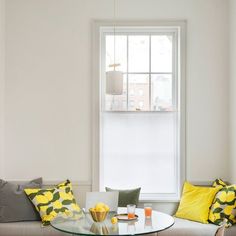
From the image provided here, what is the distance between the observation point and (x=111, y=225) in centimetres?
306

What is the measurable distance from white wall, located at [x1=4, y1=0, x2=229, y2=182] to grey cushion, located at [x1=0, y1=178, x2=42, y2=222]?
419 mm

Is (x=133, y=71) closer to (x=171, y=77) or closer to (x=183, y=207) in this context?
(x=171, y=77)

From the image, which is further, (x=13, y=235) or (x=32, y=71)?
(x=32, y=71)

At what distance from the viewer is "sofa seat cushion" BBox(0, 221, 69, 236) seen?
377cm

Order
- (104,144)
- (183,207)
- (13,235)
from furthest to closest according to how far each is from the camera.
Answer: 1. (104,144)
2. (183,207)
3. (13,235)

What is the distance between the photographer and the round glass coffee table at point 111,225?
2885 mm

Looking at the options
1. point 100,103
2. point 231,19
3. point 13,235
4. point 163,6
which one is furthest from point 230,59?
point 13,235

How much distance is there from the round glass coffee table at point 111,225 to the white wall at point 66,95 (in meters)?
1.19

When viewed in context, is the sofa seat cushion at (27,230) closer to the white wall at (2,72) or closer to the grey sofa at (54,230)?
the grey sofa at (54,230)

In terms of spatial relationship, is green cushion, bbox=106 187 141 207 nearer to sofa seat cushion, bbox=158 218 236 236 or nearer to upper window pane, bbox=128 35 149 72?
sofa seat cushion, bbox=158 218 236 236

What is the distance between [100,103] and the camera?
14.8 ft

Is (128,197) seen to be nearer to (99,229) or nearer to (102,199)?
(102,199)

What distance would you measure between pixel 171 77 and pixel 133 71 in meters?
0.41

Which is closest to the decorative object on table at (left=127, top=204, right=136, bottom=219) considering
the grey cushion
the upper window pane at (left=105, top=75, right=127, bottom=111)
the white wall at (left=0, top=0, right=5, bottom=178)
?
the grey cushion
